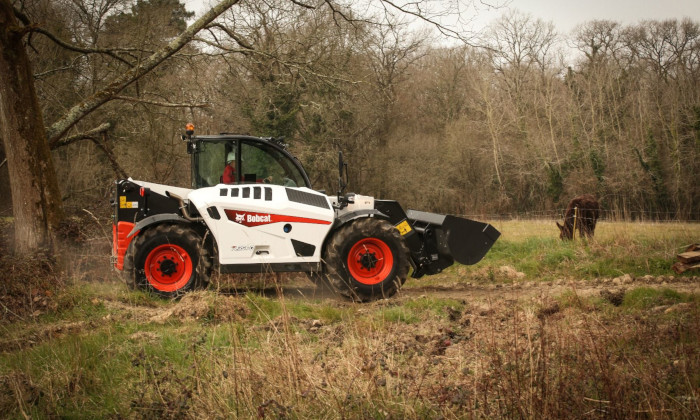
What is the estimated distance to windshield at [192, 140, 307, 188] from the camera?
30.8ft

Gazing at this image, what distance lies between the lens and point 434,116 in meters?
37.5

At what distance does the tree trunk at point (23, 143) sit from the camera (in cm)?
1034

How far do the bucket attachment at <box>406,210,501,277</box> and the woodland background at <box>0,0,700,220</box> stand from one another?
25.4 feet

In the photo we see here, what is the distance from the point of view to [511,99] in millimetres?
35688

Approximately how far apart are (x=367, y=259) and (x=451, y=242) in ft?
4.32

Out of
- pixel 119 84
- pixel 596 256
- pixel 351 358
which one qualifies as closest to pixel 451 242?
pixel 596 256

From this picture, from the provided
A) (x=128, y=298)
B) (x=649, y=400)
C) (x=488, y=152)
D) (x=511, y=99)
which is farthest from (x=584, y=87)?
(x=649, y=400)

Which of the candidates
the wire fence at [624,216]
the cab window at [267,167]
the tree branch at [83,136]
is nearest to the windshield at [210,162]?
the cab window at [267,167]

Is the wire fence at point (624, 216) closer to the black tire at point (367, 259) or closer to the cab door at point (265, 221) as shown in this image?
the black tire at point (367, 259)

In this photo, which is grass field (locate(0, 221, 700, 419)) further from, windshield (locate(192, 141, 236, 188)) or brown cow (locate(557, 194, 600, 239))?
brown cow (locate(557, 194, 600, 239))

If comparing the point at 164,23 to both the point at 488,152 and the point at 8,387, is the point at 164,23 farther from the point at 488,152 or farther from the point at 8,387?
the point at 488,152

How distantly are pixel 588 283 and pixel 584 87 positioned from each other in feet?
85.9

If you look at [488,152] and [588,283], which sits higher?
[488,152]

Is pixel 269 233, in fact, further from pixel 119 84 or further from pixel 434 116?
pixel 434 116
